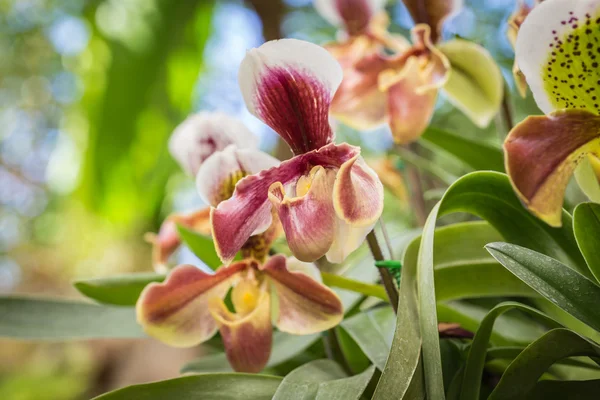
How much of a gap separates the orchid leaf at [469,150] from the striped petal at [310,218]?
9.5 inches

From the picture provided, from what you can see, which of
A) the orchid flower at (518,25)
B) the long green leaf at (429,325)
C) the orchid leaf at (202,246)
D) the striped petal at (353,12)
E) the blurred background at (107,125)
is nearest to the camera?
the long green leaf at (429,325)

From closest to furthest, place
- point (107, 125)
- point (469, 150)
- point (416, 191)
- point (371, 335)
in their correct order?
point (371, 335)
point (469, 150)
point (416, 191)
point (107, 125)

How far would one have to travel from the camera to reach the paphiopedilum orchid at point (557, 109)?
10.9 inches

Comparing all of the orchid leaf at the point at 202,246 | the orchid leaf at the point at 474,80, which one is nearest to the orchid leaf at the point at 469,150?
the orchid leaf at the point at 474,80

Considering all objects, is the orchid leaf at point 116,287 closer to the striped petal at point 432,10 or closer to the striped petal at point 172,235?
the striped petal at point 172,235

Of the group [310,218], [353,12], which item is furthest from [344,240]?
[353,12]

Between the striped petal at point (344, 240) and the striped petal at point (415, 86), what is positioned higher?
the striped petal at point (415, 86)

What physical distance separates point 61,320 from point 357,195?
303 mm

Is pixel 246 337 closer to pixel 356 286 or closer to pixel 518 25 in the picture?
pixel 356 286

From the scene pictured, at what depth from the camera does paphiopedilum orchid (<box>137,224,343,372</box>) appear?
0.35 metres

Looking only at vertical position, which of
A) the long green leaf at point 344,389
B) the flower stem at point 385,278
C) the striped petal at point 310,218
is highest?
the striped petal at point 310,218

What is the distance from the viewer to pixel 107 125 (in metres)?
1.35

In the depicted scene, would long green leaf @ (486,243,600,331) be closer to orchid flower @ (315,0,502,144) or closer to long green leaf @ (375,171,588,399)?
long green leaf @ (375,171,588,399)

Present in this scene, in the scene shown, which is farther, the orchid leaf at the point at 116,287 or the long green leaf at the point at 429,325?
the orchid leaf at the point at 116,287
